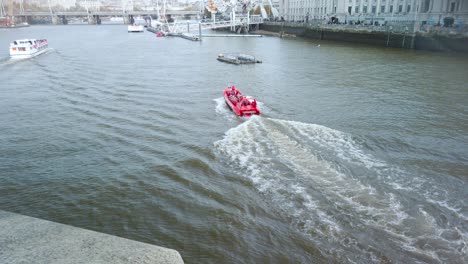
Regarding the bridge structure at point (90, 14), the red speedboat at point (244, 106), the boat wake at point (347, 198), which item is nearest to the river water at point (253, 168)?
the boat wake at point (347, 198)

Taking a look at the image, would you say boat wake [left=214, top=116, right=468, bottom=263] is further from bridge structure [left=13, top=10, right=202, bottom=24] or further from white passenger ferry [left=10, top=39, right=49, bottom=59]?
bridge structure [left=13, top=10, right=202, bottom=24]

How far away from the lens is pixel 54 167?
13.7m

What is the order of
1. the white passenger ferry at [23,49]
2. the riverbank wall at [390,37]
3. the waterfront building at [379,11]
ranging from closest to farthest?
the white passenger ferry at [23,49] < the riverbank wall at [390,37] < the waterfront building at [379,11]

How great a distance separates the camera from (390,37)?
5441 cm

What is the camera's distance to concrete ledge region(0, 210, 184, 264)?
15.3 feet

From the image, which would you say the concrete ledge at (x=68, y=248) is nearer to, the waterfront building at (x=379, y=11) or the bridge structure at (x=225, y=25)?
the waterfront building at (x=379, y=11)

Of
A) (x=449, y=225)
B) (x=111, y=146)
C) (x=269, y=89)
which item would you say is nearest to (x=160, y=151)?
(x=111, y=146)

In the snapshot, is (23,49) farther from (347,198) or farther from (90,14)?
(90,14)

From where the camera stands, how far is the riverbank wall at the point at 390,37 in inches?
1817

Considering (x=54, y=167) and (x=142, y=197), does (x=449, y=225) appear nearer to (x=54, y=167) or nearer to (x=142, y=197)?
(x=142, y=197)

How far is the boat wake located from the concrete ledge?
17.9 ft

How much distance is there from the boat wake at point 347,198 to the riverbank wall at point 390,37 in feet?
126

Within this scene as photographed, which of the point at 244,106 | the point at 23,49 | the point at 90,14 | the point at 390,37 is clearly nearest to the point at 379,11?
the point at 390,37

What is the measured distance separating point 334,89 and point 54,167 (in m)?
19.4
